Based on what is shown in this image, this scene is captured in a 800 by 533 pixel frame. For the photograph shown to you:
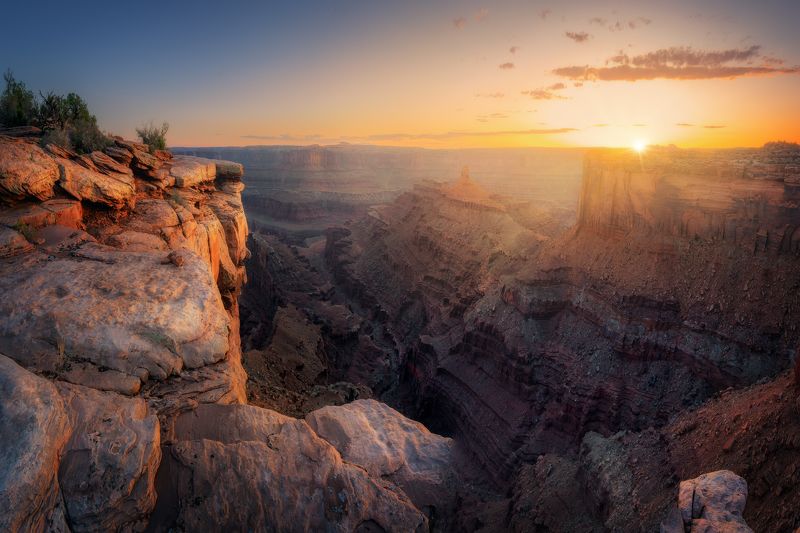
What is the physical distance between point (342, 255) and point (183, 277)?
48847mm

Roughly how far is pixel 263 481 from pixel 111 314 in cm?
383

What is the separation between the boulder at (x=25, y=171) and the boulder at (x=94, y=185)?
26 cm

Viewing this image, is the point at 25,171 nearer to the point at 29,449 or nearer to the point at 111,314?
the point at 111,314

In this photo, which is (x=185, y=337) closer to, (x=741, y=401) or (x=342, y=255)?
(x=741, y=401)

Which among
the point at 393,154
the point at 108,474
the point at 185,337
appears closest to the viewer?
the point at 108,474

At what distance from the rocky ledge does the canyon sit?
0.03m

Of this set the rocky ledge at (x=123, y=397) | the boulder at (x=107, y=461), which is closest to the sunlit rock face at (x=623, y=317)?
the rocky ledge at (x=123, y=397)

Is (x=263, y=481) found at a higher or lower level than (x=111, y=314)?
lower

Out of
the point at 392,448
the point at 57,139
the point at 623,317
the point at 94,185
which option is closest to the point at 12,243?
the point at 94,185

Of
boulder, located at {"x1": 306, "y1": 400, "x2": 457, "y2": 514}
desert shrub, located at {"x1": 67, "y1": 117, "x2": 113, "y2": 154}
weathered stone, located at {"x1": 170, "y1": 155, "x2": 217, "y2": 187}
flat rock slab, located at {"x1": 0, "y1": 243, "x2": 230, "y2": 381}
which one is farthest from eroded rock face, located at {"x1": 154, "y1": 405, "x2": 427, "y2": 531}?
weathered stone, located at {"x1": 170, "y1": 155, "x2": 217, "y2": 187}

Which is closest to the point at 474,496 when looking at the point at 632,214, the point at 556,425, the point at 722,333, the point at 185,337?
the point at 556,425

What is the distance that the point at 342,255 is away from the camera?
57.8 meters

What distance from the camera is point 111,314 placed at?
7684 mm

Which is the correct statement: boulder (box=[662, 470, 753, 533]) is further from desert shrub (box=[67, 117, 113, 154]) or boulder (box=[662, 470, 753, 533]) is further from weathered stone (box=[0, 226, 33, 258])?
desert shrub (box=[67, 117, 113, 154])
